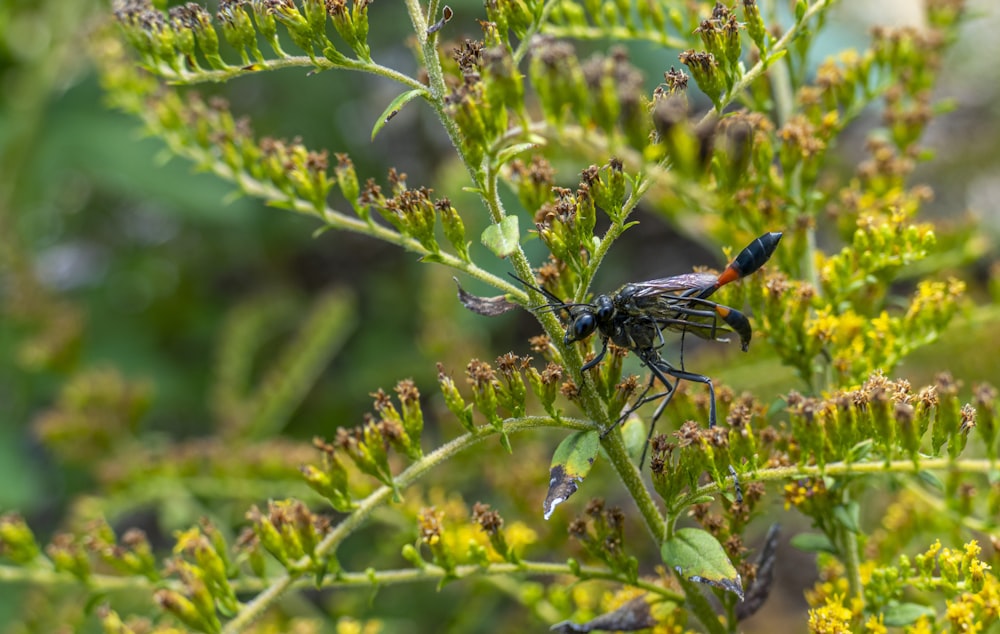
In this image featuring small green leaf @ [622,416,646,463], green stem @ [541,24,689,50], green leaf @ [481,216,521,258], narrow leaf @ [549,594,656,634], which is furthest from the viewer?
green stem @ [541,24,689,50]

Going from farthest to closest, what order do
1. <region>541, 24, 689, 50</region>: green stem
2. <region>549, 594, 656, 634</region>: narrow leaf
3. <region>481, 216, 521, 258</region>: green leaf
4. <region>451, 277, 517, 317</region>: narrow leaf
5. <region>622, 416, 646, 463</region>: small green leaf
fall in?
1. <region>541, 24, 689, 50</region>: green stem
2. <region>622, 416, 646, 463</region>: small green leaf
3. <region>549, 594, 656, 634</region>: narrow leaf
4. <region>451, 277, 517, 317</region>: narrow leaf
5. <region>481, 216, 521, 258</region>: green leaf

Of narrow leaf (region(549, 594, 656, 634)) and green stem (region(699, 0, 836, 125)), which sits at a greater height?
green stem (region(699, 0, 836, 125))

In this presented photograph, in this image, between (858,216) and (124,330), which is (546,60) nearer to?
(858,216)

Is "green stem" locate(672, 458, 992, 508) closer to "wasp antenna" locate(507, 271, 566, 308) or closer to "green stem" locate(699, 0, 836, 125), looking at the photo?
"wasp antenna" locate(507, 271, 566, 308)

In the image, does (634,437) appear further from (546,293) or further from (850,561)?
(850,561)

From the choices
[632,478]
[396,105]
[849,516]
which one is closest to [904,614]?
[849,516]

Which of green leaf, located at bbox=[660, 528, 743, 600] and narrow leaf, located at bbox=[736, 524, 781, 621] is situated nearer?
green leaf, located at bbox=[660, 528, 743, 600]

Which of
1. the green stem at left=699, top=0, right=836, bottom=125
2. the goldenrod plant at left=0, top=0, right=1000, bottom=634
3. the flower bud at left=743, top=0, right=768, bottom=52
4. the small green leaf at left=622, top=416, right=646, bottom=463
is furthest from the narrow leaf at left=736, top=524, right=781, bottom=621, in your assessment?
the flower bud at left=743, top=0, right=768, bottom=52

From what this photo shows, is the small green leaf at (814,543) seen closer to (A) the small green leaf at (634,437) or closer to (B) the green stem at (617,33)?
(A) the small green leaf at (634,437)
